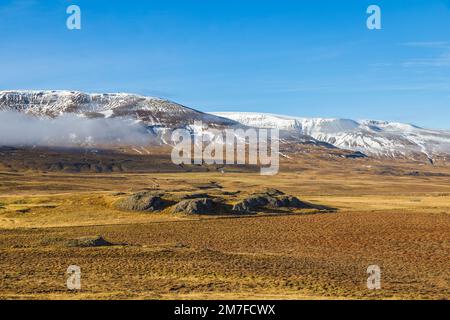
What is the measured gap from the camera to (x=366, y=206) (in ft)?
242

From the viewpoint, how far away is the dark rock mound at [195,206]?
189 feet

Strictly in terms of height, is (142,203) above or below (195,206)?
above

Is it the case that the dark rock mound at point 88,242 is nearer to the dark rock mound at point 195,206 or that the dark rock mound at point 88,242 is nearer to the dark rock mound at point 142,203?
the dark rock mound at point 195,206

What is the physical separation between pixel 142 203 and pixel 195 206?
6.69 meters

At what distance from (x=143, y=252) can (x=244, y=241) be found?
10.8 m

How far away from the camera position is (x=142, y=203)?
5928 centimetres

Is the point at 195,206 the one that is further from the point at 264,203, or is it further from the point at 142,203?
the point at 264,203

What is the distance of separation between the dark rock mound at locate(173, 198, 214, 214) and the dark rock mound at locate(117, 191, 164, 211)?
238cm

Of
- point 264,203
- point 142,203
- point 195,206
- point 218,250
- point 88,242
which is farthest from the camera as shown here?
point 264,203

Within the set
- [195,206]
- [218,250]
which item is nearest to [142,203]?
[195,206]
